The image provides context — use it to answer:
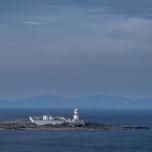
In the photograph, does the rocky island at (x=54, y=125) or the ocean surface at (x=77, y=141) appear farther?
the rocky island at (x=54, y=125)

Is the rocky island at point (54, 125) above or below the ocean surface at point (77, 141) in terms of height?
above

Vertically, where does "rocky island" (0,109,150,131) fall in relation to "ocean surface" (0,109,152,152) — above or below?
above

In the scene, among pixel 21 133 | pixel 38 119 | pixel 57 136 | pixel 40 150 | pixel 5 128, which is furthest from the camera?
pixel 38 119

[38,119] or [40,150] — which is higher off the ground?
[38,119]

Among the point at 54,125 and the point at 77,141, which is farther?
the point at 54,125

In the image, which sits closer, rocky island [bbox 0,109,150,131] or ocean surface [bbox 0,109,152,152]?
ocean surface [bbox 0,109,152,152]

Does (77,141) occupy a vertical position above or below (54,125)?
below

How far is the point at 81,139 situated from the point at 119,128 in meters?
34.0

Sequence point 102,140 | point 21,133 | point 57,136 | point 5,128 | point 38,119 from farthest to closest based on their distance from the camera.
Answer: point 38,119, point 5,128, point 21,133, point 57,136, point 102,140

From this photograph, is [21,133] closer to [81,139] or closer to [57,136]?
[57,136]

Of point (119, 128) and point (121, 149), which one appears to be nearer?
point (121, 149)

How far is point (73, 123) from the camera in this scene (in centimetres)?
15575

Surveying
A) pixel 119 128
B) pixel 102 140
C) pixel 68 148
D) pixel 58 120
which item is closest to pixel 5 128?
pixel 58 120

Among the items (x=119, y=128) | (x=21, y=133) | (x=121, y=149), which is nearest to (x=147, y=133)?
(x=119, y=128)
